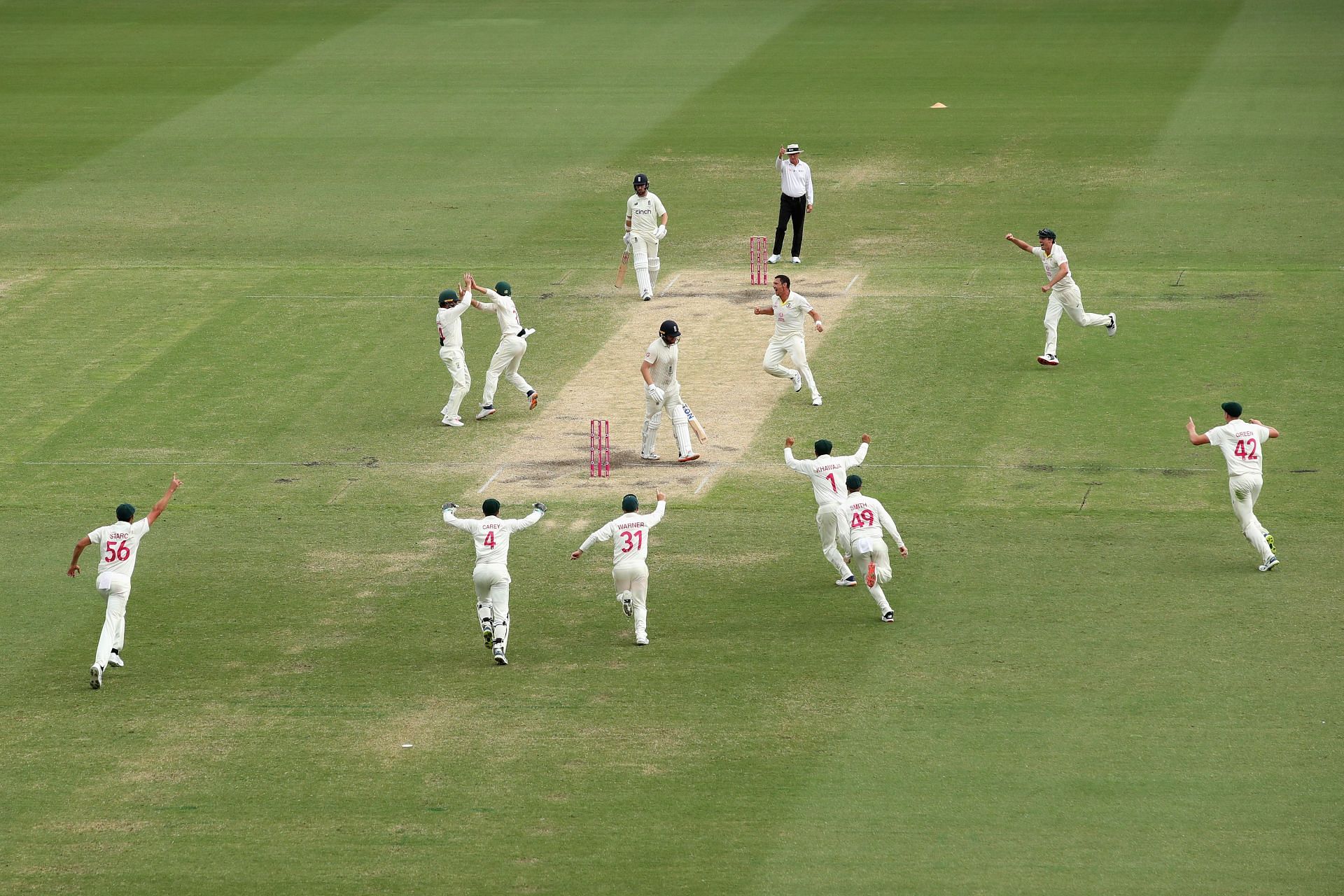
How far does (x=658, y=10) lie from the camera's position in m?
52.3

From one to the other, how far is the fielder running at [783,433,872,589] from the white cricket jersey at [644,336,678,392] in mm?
3833

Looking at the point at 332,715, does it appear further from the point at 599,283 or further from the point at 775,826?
the point at 599,283

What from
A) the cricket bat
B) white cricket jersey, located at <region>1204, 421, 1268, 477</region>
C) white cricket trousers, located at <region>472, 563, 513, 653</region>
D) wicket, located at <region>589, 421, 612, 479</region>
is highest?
white cricket jersey, located at <region>1204, 421, 1268, 477</region>

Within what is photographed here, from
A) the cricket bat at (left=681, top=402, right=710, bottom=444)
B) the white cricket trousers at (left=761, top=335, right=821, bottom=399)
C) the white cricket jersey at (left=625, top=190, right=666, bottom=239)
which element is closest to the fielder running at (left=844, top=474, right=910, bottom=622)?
the cricket bat at (left=681, top=402, right=710, bottom=444)

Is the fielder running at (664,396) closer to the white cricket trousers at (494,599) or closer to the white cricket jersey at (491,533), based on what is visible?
the white cricket jersey at (491,533)

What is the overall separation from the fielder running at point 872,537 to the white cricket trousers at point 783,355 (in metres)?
6.73

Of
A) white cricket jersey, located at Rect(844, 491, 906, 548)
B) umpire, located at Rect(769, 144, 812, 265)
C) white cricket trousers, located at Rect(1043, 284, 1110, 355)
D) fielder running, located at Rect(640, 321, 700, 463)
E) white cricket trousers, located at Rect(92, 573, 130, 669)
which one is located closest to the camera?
white cricket trousers, located at Rect(92, 573, 130, 669)

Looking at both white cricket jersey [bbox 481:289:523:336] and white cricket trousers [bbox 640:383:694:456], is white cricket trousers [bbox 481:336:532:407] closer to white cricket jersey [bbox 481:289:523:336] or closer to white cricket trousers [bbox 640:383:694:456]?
white cricket jersey [bbox 481:289:523:336]

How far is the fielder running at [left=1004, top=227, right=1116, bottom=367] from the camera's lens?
26828 mm

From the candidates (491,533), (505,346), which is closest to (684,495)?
(505,346)

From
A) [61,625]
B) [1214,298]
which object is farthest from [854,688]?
[1214,298]

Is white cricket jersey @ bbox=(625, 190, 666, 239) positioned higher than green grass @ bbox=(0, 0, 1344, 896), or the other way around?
white cricket jersey @ bbox=(625, 190, 666, 239)

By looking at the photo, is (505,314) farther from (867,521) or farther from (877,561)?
(877,561)

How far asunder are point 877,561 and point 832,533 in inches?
38.8
